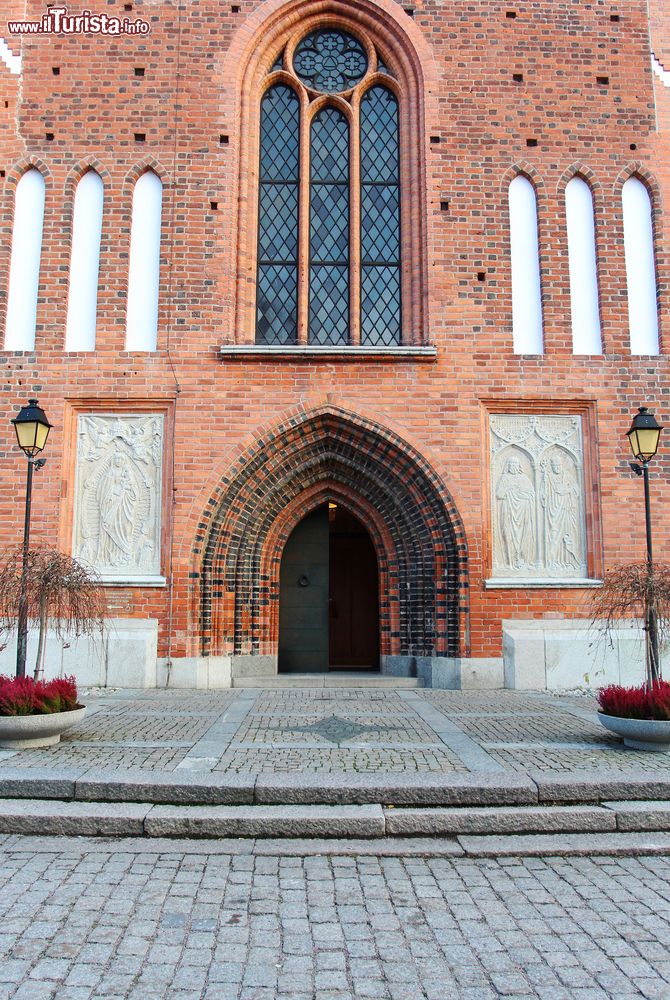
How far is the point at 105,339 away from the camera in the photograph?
11.1 m

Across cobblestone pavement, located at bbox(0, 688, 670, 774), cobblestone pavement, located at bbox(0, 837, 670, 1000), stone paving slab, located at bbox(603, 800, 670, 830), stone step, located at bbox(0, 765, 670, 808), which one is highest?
cobblestone pavement, located at bbox(0, 688, 670, 774)

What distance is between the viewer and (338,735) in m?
7.05

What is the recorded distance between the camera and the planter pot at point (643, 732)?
21.0 ft

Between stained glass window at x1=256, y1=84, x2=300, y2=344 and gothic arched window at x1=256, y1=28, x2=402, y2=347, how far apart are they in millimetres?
15

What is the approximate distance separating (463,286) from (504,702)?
5874 millimetres

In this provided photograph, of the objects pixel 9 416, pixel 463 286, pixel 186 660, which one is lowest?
pixel 186 660

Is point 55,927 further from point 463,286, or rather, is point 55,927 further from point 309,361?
point 463,286

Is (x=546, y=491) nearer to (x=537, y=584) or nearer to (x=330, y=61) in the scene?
(x=537, y=584)

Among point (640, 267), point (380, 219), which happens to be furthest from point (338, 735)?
point (640, 267)

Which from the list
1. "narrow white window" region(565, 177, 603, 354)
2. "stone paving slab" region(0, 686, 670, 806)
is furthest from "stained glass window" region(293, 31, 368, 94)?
"stone paving slab" region(0, 686, 670, 806)

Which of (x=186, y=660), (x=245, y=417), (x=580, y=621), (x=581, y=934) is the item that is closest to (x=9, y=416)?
(x=245, y=417)

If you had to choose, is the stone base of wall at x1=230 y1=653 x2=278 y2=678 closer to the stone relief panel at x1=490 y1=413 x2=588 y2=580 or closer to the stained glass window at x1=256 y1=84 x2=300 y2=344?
the stone relief panel at x1=490 y1=413 x2=588 y2=580

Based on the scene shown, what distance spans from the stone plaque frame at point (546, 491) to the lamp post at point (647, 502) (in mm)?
2340

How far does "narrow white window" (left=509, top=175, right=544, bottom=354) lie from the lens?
449 inches
